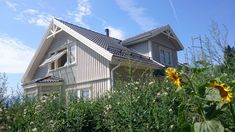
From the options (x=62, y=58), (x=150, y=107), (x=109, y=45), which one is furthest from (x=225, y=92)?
(x=62, y=58)

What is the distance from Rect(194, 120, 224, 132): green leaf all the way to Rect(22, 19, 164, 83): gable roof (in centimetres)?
1138

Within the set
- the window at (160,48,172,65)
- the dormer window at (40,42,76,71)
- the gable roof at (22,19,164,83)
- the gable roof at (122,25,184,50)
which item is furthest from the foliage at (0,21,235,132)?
the window at (160,48,172,65)

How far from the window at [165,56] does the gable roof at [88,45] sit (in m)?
2.31

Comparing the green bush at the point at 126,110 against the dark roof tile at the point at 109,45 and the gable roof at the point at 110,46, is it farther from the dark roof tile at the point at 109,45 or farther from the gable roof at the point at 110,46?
the dark roof tile at the point at 109,45

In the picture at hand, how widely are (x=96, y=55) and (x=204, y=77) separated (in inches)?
588

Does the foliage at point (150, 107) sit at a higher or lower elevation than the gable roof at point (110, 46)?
lower

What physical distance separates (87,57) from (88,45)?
92cm

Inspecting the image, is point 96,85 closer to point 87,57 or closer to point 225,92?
point 87,57

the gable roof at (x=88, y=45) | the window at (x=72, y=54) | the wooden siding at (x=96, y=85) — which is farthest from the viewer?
the window at (x=72, y=54)

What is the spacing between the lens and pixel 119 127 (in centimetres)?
569

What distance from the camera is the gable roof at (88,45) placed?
18617mm

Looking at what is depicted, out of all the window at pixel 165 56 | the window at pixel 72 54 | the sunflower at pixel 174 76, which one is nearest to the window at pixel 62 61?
the window at pixel 72 54

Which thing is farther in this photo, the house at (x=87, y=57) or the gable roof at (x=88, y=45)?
the gable roof at (x=88, y=45)

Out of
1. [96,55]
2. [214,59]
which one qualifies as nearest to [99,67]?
[96,55]
